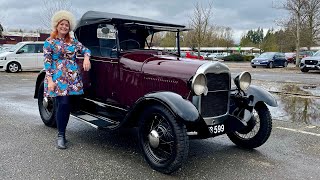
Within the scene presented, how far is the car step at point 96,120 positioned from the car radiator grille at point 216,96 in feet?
4.07

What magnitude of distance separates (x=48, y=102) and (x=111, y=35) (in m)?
1.85

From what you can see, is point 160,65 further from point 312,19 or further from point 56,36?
point 312,19

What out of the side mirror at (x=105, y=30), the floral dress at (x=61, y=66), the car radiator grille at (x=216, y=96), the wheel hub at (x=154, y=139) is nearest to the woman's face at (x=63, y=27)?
the floral dress at (x=61, y=66)

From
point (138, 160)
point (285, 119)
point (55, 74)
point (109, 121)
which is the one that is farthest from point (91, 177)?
point (285, 119)

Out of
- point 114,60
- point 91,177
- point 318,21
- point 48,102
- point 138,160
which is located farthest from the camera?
point 318,21

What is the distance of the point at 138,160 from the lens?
4.25m

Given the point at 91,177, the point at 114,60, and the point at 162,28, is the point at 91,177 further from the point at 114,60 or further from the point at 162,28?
the point at 162,28

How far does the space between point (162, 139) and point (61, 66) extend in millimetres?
1798

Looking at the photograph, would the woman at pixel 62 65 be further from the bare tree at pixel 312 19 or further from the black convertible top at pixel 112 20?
the bare tree at pixel 312 19

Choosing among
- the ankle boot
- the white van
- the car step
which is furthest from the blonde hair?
the white van

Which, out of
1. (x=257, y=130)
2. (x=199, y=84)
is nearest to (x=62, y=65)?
(x=199, y=84)

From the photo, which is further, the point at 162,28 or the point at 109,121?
the point at 162,28

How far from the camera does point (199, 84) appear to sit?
3.96 m

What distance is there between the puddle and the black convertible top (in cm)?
319
